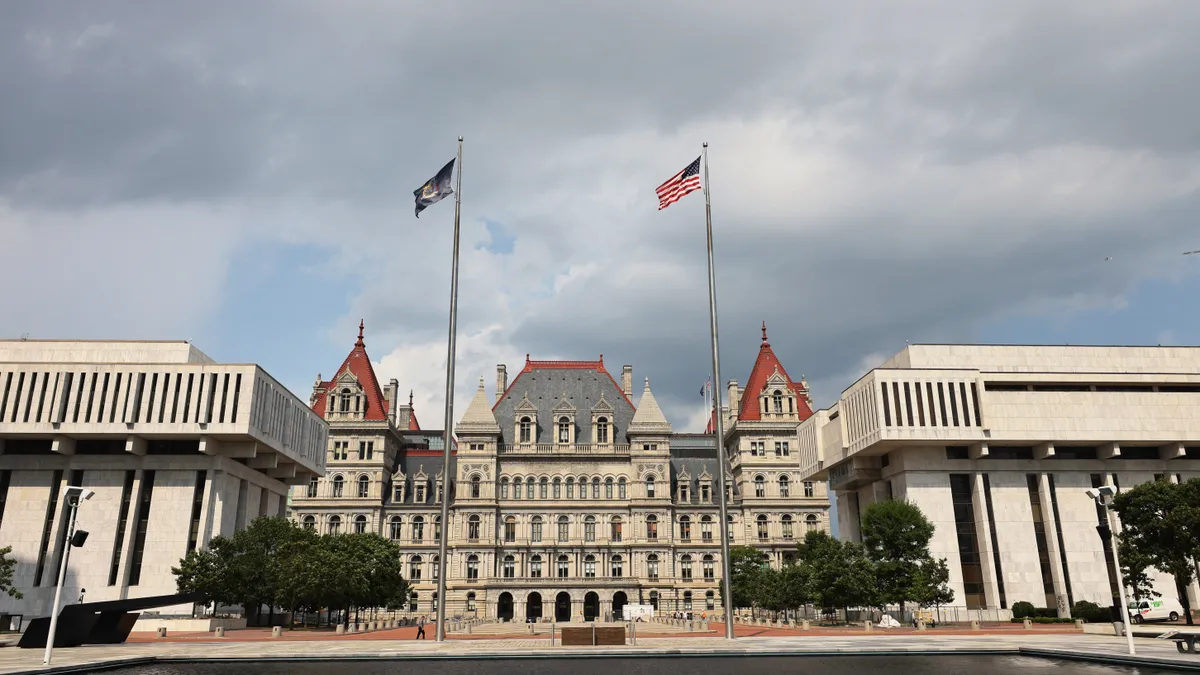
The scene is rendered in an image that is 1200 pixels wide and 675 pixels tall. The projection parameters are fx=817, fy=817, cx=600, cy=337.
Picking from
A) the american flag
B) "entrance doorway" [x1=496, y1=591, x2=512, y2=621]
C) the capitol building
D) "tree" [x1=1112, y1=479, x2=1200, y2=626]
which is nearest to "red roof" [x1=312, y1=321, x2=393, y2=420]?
the capitol building

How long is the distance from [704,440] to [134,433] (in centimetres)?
6866

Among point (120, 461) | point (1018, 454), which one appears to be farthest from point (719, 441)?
point (120, 461)

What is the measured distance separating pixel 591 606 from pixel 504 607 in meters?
9.51

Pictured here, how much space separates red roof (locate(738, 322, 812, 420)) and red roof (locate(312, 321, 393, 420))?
146 feet

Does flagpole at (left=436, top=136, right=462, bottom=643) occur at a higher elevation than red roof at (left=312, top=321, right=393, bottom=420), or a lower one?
lower

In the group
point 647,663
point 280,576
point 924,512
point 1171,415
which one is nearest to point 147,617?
point 280,576

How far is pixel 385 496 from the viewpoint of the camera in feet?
318

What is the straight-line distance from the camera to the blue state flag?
134 feet

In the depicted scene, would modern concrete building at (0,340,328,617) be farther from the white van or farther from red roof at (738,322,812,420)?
the white van

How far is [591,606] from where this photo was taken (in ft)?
295

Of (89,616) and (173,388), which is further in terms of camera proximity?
(173,388)

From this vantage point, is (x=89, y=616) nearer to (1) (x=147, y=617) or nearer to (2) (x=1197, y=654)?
(1) (x=147, y=617)

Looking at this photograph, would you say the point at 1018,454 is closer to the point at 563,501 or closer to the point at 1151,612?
the point at 1151,612

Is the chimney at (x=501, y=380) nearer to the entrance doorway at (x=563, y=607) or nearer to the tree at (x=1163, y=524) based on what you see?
the entrance doorway at (x=563, y=607)
